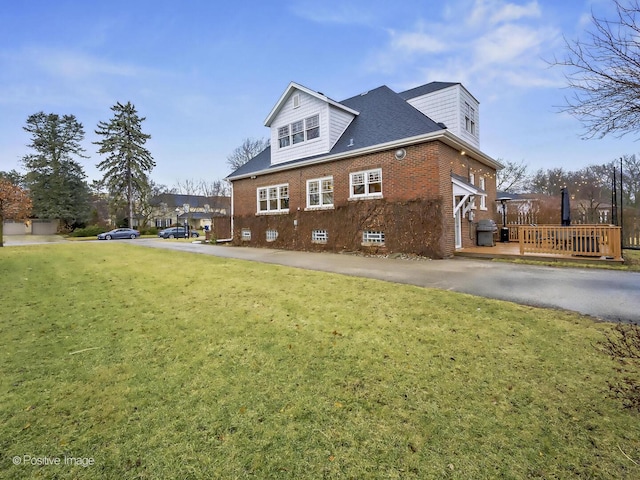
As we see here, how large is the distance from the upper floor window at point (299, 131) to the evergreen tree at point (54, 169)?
4371 cm

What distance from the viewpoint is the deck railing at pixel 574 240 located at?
8.93 m

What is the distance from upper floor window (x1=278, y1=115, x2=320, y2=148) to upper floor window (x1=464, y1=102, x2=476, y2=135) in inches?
301

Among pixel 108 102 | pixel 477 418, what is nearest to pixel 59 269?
pixel 477 418

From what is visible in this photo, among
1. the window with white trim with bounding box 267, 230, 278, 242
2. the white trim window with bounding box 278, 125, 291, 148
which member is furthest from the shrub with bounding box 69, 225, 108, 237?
the white trim window with bounding box 278, 125, 291, 148

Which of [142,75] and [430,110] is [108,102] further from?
[430,110]

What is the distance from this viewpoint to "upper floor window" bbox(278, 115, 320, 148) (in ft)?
51.7

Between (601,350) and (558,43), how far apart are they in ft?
15.3

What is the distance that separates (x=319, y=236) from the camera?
15062 mm

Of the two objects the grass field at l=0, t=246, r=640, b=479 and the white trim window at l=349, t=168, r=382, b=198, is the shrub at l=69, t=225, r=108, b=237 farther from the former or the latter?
the grass field at l=0, t=246, r=640, b=479

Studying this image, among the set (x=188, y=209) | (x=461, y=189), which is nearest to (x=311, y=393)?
(x=461, y=189)

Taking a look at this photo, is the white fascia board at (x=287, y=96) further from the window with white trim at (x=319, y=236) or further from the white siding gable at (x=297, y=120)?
the window with white trim at (x=319, y=236)

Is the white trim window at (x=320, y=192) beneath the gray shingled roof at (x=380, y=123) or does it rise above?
beneath

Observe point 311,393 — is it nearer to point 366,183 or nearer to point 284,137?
point 366,183

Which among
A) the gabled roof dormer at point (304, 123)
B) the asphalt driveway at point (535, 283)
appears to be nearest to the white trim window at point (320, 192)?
the gabled roof dormer at point (304, 123)
